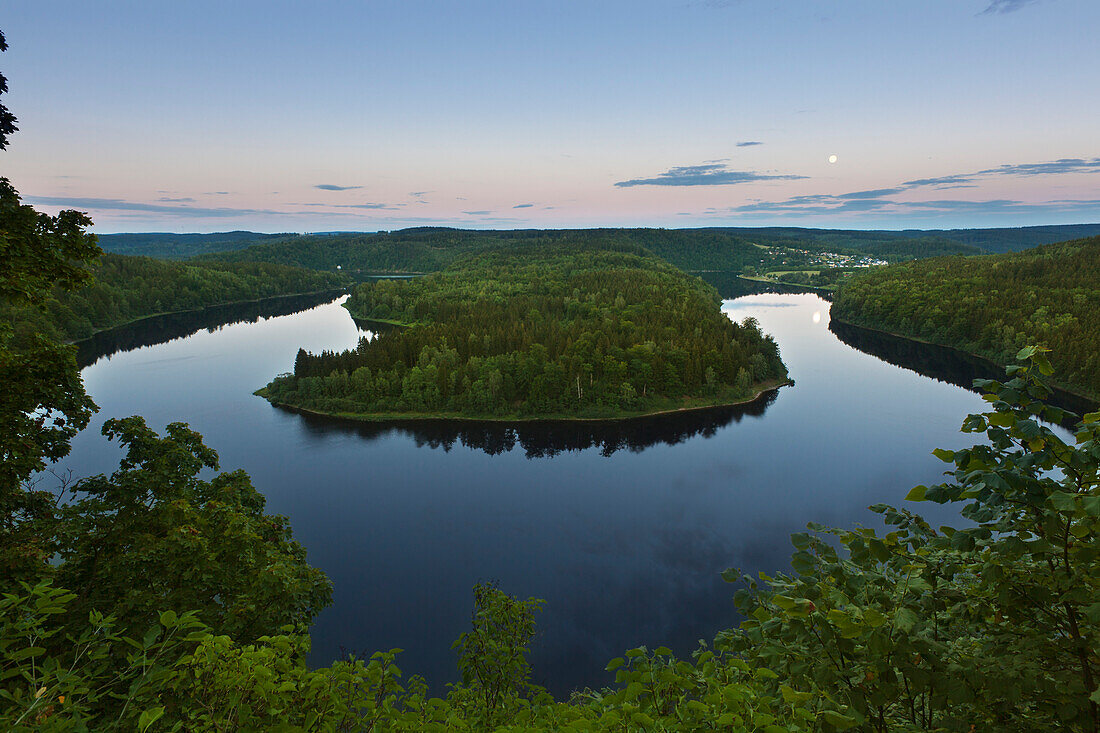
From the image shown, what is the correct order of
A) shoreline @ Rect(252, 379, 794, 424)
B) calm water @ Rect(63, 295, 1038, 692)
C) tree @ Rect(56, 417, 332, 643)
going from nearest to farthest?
tree @ Rect(56, 417, 332, 643), calm water @ Rect(63, 295, 1038, 692), shoreline @ Rect(252, 379, 794, 424)

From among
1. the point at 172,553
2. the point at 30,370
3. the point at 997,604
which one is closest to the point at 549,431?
the point at 172,553

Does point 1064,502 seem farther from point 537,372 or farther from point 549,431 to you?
point 537,372

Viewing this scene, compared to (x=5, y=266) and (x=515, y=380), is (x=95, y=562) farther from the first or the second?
(x=515, y=380)

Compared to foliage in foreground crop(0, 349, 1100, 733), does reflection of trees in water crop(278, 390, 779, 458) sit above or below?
below

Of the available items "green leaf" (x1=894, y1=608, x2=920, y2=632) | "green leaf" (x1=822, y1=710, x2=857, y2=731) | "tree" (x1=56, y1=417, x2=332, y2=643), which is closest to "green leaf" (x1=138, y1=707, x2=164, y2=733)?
"green leaf" (x1=822, y1=710, x2=857, y2=731)

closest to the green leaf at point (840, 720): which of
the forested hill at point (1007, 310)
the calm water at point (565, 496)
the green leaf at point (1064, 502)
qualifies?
the green leaf at point (1064, 502)

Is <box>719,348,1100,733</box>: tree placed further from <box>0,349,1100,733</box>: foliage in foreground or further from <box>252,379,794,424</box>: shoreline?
<box>252,379,794,424</box>: shoreline

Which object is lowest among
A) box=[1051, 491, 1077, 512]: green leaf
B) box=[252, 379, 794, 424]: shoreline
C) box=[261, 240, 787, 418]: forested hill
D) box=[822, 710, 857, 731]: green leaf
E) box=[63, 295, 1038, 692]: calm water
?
box=[63, 295, 1038, 692]: calm water
